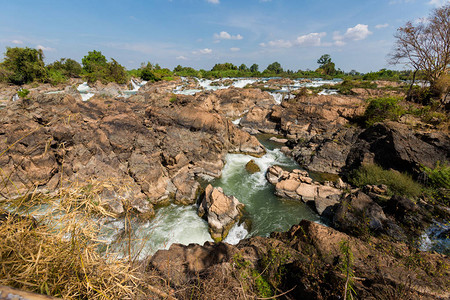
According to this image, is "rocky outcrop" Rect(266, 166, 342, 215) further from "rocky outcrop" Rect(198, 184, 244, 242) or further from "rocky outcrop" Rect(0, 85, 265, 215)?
"rocky outcrop" Rect(0, 85, 265, 215)

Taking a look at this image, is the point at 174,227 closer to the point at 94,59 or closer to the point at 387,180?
the point at 387,180

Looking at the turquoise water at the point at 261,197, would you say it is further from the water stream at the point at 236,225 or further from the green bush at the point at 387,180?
the green bush at the point at 387,180

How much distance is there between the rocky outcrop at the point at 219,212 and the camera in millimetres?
7582

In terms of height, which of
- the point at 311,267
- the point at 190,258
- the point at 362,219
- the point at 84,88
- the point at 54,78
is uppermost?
the point at 54,78

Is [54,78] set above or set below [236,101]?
above

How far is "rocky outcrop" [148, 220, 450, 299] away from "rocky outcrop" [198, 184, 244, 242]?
278 centimetres

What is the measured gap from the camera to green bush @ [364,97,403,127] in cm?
1466

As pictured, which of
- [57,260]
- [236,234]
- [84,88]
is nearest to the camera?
[57,260]

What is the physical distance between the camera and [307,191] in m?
9.89

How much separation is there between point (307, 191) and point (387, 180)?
14.4ft

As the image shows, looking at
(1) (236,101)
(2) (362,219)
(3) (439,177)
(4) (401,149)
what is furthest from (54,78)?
(3) (439,177)

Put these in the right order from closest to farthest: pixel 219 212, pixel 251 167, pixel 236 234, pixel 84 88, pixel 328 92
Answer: pixel 236 234
pixel 219 212
pixel 251 167
pixel 328 92
pixel 84 88

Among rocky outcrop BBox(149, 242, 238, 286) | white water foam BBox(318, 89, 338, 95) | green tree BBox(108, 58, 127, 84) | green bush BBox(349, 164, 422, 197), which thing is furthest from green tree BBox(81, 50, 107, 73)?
green bush BBox(349, 164, 422, 197)

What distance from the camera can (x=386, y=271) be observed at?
3.29 metres
